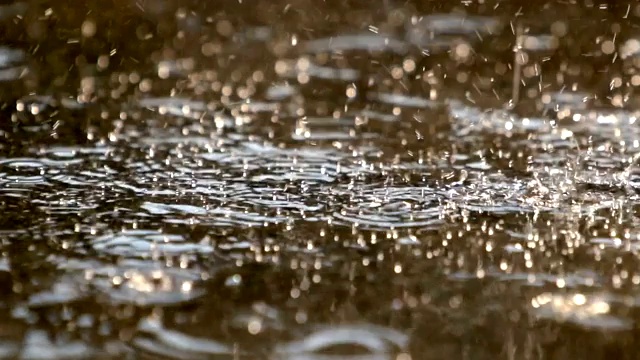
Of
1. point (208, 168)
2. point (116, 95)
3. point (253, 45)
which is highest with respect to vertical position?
point (253, 45)

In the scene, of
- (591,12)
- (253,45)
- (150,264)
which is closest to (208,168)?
(150,264)

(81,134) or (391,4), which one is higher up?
(391,4)

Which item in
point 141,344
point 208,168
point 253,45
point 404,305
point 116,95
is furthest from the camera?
point 253,45

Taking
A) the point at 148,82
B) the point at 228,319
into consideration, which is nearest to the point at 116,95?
the point at 148,82

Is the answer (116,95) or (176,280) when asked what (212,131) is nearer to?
(116,95)

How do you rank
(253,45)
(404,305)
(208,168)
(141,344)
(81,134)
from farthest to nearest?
1. (253,45)
2. (81,134)
3. (208,168)
4. (404,305)
5. (141,344)

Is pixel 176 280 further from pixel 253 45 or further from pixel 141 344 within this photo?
pixel 253 45

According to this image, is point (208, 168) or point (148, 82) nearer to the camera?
point (208, 168)
